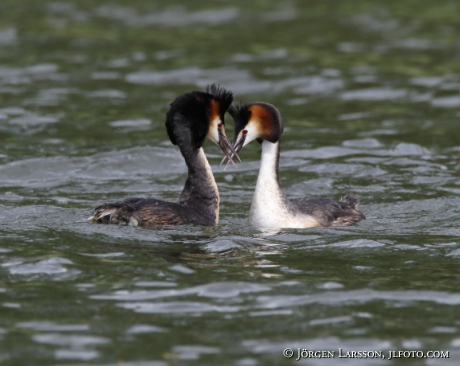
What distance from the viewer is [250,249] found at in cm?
942

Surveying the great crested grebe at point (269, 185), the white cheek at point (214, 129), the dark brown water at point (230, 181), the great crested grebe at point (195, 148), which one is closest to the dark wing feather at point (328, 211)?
the great crested grebe at point (269, 185)

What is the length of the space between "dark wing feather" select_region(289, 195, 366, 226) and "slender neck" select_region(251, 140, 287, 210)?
0.27m

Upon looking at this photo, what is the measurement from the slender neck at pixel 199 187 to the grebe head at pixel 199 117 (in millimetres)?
123

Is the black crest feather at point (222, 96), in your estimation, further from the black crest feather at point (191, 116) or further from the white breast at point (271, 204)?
the white breast at point (271, 204)

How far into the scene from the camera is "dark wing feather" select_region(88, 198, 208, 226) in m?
9.98

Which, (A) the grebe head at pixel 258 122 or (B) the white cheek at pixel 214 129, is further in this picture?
(B) the white cheek at pixel 214 129

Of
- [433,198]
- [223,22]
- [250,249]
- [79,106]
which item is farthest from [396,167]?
[223,22]

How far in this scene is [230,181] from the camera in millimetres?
13469

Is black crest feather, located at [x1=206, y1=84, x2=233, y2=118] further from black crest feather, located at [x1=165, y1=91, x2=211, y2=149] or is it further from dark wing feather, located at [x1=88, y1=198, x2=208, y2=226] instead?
dark wing feather, located at [x1=88, y1=198, x2=208, y2=226]

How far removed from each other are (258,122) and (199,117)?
72cm

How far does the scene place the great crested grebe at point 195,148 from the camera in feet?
33.5

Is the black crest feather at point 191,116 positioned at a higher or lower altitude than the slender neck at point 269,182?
higher

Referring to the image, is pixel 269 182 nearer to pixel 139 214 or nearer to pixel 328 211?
pixel 328 211

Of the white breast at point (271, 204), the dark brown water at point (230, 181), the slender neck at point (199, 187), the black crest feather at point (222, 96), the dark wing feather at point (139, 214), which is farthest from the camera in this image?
the slender neck at point (199, 187)
